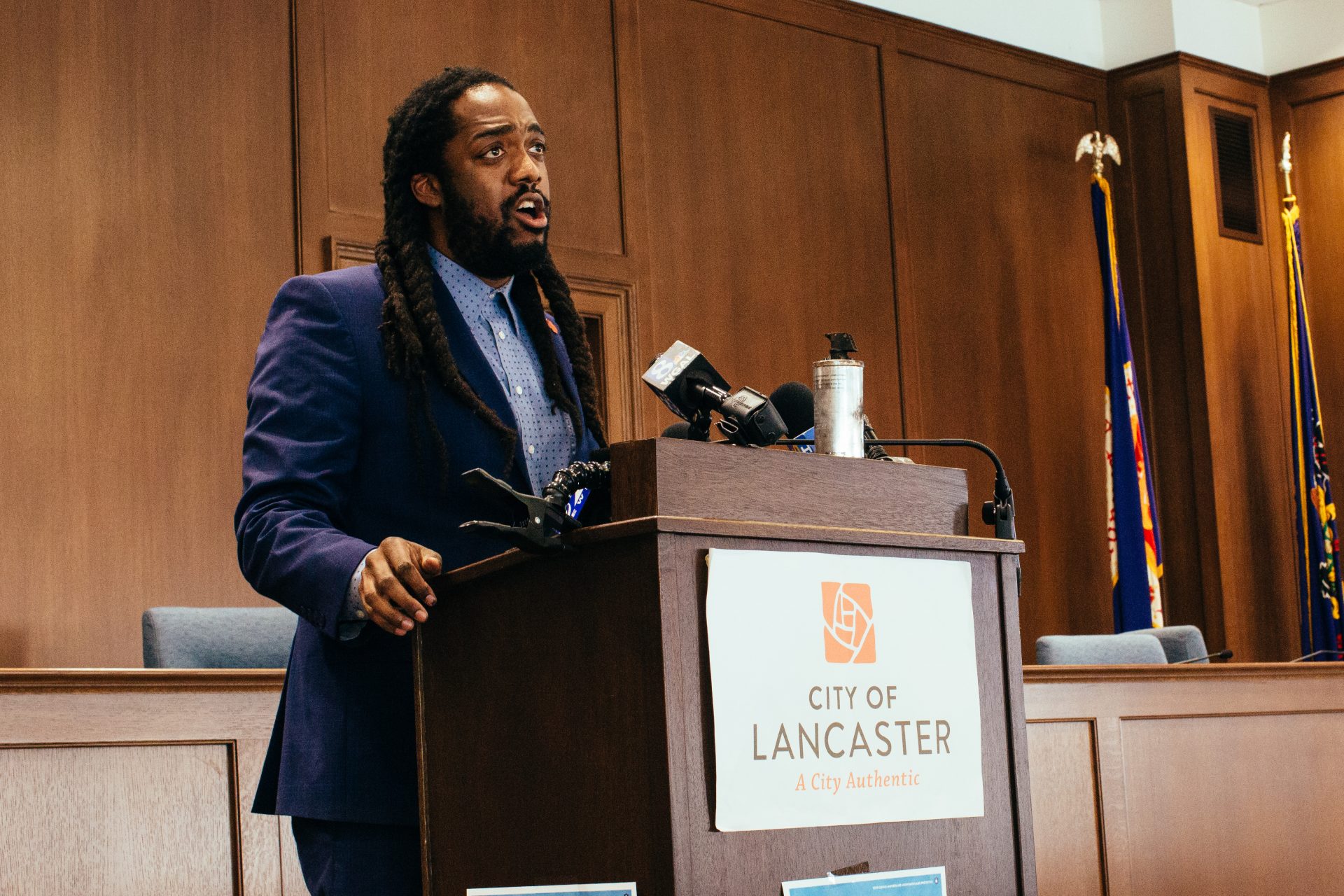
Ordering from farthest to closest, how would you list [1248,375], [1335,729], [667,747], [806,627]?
[1248,375]
[1335,729]
[806,627]
[667,747]

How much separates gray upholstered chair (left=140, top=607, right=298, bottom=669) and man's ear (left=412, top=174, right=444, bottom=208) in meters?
1.65

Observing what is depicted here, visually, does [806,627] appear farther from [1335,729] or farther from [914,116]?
[914,116]

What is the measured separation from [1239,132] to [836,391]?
640 cm

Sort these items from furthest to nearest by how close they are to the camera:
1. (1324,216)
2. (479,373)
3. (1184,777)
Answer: (1324,216) → (1184,777) → (479,373)

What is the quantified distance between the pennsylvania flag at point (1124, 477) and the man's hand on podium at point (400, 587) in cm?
551

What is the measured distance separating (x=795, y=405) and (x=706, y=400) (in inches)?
10.9

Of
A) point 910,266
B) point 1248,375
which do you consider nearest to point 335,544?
point 910,266

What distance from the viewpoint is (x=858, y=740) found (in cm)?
136

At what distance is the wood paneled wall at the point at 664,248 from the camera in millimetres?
4508

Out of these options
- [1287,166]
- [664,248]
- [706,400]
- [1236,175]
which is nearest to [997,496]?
[706,400]

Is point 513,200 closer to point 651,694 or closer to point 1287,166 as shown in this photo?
point 651,694

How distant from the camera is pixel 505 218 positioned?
1.69 m

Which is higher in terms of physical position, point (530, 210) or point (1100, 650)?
point (530, 210)

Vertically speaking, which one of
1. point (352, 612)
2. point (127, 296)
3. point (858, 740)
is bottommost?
point (858, 740)
